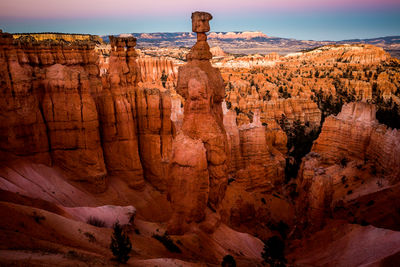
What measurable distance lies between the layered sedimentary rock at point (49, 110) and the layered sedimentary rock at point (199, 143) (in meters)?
5.72

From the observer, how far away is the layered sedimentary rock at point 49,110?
549 inches

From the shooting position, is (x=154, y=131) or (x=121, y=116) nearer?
(x=121, y=116)

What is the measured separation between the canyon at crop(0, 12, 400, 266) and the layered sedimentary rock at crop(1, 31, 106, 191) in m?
0.05

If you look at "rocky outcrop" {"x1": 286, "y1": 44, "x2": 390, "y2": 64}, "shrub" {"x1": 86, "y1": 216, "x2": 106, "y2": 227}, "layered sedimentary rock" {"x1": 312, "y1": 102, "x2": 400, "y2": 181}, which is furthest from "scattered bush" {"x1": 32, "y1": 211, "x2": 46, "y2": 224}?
"rocky outcrop" {"x1": 286, "y1": 44, "x2": 390, "y2": 64}

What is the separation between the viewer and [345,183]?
67.3ft

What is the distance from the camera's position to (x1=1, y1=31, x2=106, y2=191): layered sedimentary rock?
45.7 ft

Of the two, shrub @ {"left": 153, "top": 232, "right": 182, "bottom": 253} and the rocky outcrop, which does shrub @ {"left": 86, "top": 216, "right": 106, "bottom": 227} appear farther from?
the rocky outcrop

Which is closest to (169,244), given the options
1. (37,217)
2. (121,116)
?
(37,217)

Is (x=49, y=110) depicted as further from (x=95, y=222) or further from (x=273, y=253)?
(x=273, y=253)

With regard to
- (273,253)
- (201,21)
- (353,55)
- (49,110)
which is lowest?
(273,253)

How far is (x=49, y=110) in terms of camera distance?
603 inches

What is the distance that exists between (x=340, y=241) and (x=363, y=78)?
222ft

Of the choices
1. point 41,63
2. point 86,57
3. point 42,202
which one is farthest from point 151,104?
point 42,202

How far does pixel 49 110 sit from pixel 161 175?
7.82 m
